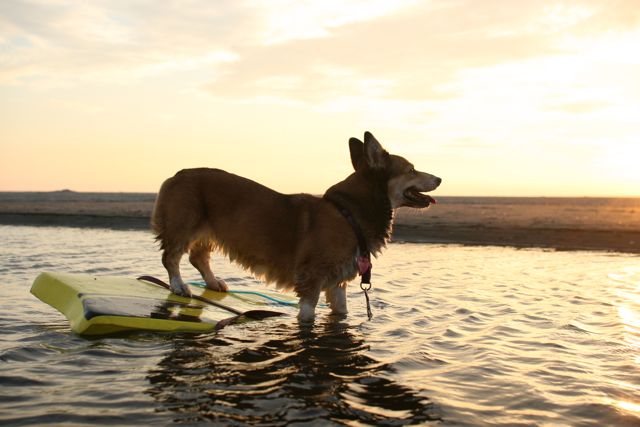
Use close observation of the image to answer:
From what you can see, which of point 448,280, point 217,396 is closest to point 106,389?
point 217,396

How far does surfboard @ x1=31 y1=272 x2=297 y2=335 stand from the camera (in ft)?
23.6

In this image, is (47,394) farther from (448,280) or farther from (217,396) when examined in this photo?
(448,280)

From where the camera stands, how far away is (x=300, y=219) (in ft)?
28.6

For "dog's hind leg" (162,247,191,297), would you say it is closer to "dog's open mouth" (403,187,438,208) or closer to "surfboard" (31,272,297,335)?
"surfboard" (31,272,297,335)

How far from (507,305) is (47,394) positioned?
7.47m

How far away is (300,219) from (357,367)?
2.88m

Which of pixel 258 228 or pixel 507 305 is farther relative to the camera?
pixel 507 305

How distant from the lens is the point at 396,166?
8734 mm

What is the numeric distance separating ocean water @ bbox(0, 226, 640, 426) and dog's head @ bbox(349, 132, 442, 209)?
176 cm

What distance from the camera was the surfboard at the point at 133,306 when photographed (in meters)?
7.20

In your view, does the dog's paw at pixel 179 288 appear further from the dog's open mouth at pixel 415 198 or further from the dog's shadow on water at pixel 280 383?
the dog's open mouth at pixel 415 198

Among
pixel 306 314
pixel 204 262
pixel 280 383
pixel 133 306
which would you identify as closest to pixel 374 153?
pixel 306 314

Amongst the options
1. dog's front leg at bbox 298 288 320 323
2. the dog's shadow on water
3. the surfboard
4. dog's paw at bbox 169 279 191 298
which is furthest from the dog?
the dog's shadow on water

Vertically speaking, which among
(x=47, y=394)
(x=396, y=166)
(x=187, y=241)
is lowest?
(x=47, y=394)
